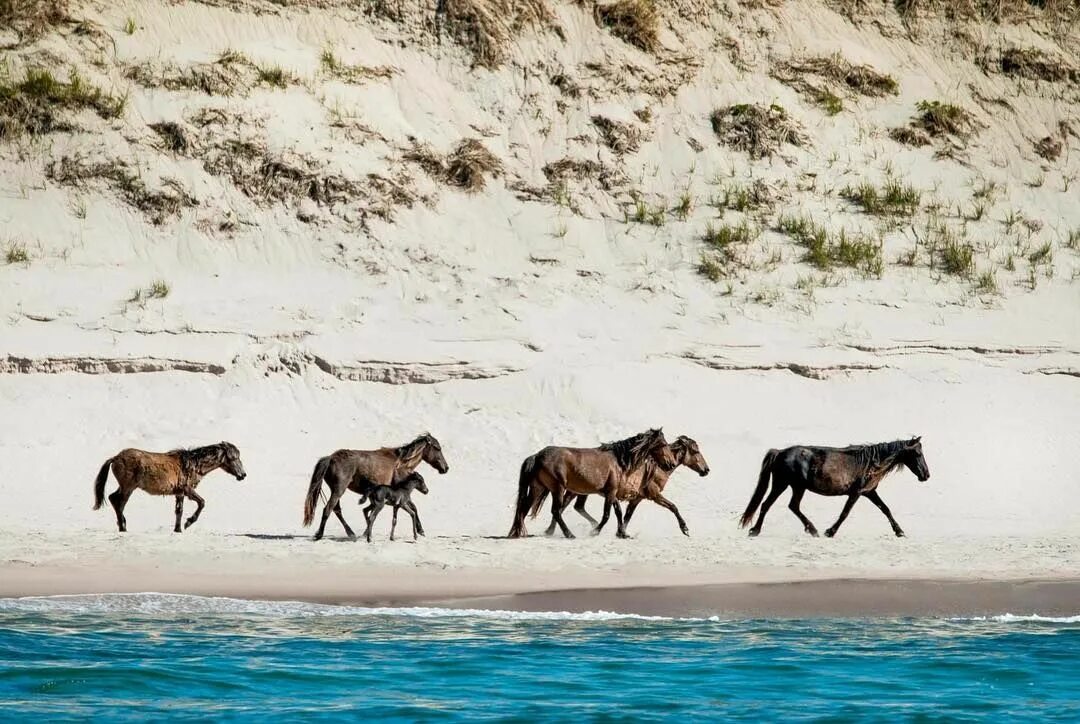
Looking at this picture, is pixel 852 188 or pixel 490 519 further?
pixel 852 188

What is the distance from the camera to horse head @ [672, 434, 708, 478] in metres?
17.8

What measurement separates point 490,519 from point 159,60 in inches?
507

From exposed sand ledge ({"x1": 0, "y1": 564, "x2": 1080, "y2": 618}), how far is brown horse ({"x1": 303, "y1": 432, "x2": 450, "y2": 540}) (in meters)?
1.95

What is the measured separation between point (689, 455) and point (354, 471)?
13.1 feet

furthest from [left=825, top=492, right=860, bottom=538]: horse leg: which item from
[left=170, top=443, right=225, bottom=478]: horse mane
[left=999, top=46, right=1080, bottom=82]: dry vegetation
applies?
[left=999, top=46, right=1080, bottom=82]: dry vegetation

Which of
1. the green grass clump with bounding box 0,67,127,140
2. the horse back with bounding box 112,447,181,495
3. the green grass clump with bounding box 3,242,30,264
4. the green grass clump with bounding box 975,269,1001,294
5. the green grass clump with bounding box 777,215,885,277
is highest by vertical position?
the green grass clump with bounding box 0,67,127,140

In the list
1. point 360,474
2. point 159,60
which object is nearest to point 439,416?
point 360,474

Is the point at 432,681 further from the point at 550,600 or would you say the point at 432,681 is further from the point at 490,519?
the point at 490,519

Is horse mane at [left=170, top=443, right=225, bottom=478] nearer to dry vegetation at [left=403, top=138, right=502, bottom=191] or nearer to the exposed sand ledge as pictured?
the exposed sand ledge

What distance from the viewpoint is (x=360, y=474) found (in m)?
16.5

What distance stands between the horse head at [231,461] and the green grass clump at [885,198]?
14.1 metres

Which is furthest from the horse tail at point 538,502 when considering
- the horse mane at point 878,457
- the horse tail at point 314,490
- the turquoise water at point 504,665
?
the turquoise water at point 504,665

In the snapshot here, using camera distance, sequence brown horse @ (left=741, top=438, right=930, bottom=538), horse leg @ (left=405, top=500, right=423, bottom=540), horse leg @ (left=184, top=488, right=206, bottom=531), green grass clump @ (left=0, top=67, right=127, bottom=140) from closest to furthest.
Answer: horse leg @ (left=405, top=500, right=423, bottom=540) → horse leg @ (left=184, top=488, right=206, bottom=531) → brown horse @ (left=741, top=438, right=930, bottom=538) → green grass clump @ (left=0, top=67, right=127, bottom=140)

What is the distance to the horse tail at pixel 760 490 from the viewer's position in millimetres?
17219
